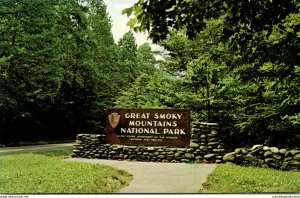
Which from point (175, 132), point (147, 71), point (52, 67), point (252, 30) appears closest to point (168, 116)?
point (175, 132)

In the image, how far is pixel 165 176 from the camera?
9742 mm

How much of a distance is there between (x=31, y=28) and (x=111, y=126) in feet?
16.6

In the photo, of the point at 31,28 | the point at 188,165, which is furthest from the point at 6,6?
the point at 188,165

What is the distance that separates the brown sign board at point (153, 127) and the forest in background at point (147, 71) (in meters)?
1.11

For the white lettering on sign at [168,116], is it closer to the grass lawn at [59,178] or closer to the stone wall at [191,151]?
the stone wall at [191,151]

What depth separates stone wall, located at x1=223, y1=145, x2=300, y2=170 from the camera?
36.3 feet

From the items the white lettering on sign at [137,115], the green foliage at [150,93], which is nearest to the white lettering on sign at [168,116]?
the white lettering on sign at [137,115]

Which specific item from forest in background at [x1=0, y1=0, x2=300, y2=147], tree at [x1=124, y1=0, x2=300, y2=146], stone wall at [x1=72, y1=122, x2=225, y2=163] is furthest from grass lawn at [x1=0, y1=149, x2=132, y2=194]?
tree at [x1=124, y1=0, x2=300, y2=146]


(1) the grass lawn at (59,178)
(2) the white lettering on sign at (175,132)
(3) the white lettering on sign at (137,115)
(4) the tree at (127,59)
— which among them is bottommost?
(1) the grass lawn at (59,178)

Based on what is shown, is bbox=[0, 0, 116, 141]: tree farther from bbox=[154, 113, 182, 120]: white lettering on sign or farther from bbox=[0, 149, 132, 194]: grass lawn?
bbox=[154, 113, 182, 120]: white lettering on sign

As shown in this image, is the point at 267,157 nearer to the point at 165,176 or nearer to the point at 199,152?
the point at 199,152

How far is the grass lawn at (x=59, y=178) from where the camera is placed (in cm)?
771

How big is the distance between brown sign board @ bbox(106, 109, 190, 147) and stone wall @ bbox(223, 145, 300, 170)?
177 centimetres

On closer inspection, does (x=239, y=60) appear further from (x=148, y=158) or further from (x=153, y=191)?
(x=148, y=158)
